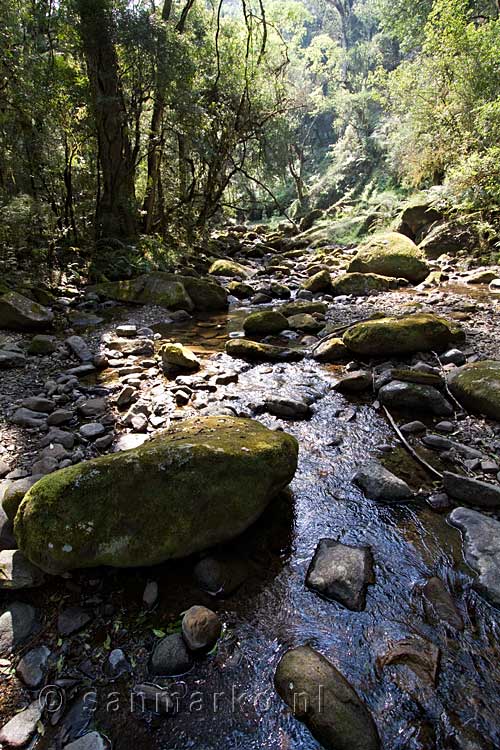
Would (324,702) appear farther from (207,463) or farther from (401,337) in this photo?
(401,337)

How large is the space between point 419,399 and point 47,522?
351 cm

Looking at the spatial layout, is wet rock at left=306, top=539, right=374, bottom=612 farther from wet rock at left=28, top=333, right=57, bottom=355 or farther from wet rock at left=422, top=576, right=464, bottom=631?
wet rock at left=28, top=333, right=57, bottom=355

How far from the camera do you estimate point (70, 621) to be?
6.80 feet

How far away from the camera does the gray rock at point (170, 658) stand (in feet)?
6.15

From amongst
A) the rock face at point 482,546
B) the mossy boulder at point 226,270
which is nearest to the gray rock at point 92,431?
the rock face at point 482,546

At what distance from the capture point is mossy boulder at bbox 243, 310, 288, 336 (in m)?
7.09

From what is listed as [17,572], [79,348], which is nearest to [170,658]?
[17,572]

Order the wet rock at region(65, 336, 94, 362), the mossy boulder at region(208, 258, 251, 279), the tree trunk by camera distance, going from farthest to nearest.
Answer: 1. the mossy boulder at region(208, 258, 251, 279)
2. the tree trunk
3. the wet rock at region(65, 336, 94, 362)

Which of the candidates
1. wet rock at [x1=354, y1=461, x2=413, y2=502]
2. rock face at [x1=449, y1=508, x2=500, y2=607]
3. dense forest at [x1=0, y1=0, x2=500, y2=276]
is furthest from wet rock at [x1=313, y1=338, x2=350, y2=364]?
dense forest at [x1=0, y1=0, x2=500, y2=276]

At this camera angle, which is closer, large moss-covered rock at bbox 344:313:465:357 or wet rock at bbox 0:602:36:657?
wet rock at bbox 0:602:36:657

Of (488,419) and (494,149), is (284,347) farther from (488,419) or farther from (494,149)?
(494,149)

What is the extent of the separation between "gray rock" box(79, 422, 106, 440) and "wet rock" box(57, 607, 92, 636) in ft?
5.72

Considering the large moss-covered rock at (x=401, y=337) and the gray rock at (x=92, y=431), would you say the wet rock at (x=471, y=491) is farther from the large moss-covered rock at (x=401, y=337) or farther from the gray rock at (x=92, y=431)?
the gray rock at (x=92, y=431)

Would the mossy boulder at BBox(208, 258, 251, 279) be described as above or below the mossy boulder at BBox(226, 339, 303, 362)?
above
